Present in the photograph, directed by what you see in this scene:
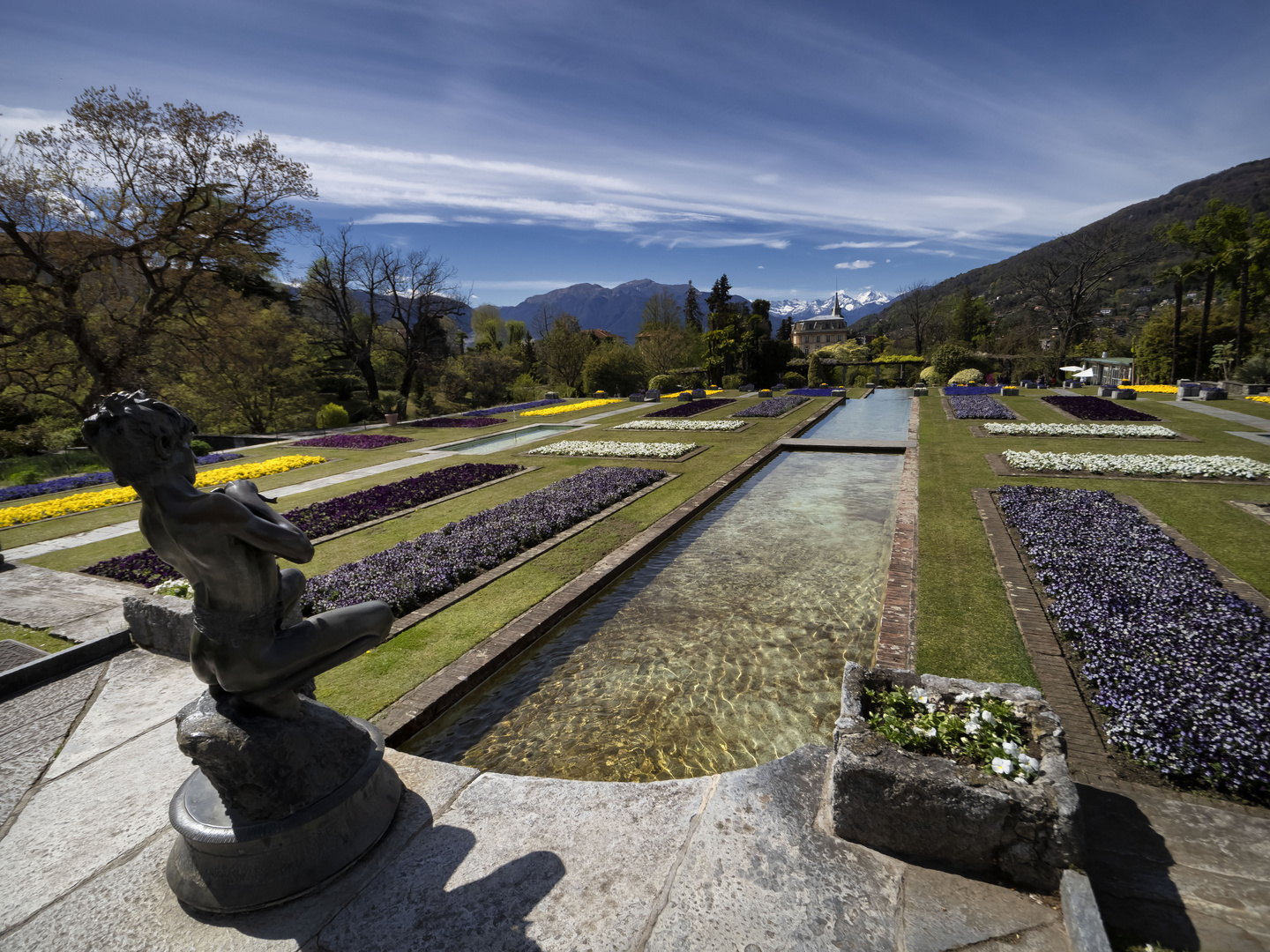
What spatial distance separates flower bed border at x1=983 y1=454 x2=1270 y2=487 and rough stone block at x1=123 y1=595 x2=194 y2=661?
14992mm

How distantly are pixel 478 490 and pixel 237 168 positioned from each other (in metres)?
19.7

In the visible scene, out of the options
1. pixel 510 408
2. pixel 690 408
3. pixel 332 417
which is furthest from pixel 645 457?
pixel 332 417

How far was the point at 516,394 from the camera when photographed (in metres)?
42.3

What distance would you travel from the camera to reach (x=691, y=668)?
6.09 metres

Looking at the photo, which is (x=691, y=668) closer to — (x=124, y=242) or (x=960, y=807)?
(x=960, y=807)

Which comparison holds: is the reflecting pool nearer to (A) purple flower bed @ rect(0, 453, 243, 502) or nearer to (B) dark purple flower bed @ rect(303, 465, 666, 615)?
(B) dark purple flower bed @ rect(303, 465, 666, 615)

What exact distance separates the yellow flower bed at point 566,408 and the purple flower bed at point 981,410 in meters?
19.4

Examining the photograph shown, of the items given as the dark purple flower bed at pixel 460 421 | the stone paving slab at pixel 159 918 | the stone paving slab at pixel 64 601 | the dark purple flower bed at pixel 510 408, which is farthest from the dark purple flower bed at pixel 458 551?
the dark purple flower bed at pixel 510 408

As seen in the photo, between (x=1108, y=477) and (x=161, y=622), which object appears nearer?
(x=161, y=622)

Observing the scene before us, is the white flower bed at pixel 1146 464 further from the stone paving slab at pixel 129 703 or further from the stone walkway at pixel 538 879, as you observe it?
the stone paving slab at pixel 129 703

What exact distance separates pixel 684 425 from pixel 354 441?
45.3ft

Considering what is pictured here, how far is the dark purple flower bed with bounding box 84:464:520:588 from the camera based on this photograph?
880cm

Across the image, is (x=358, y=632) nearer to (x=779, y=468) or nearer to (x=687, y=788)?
(x=687, y=788)

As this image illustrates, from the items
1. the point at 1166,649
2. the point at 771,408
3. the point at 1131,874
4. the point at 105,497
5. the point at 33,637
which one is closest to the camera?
the point at 1131,874
